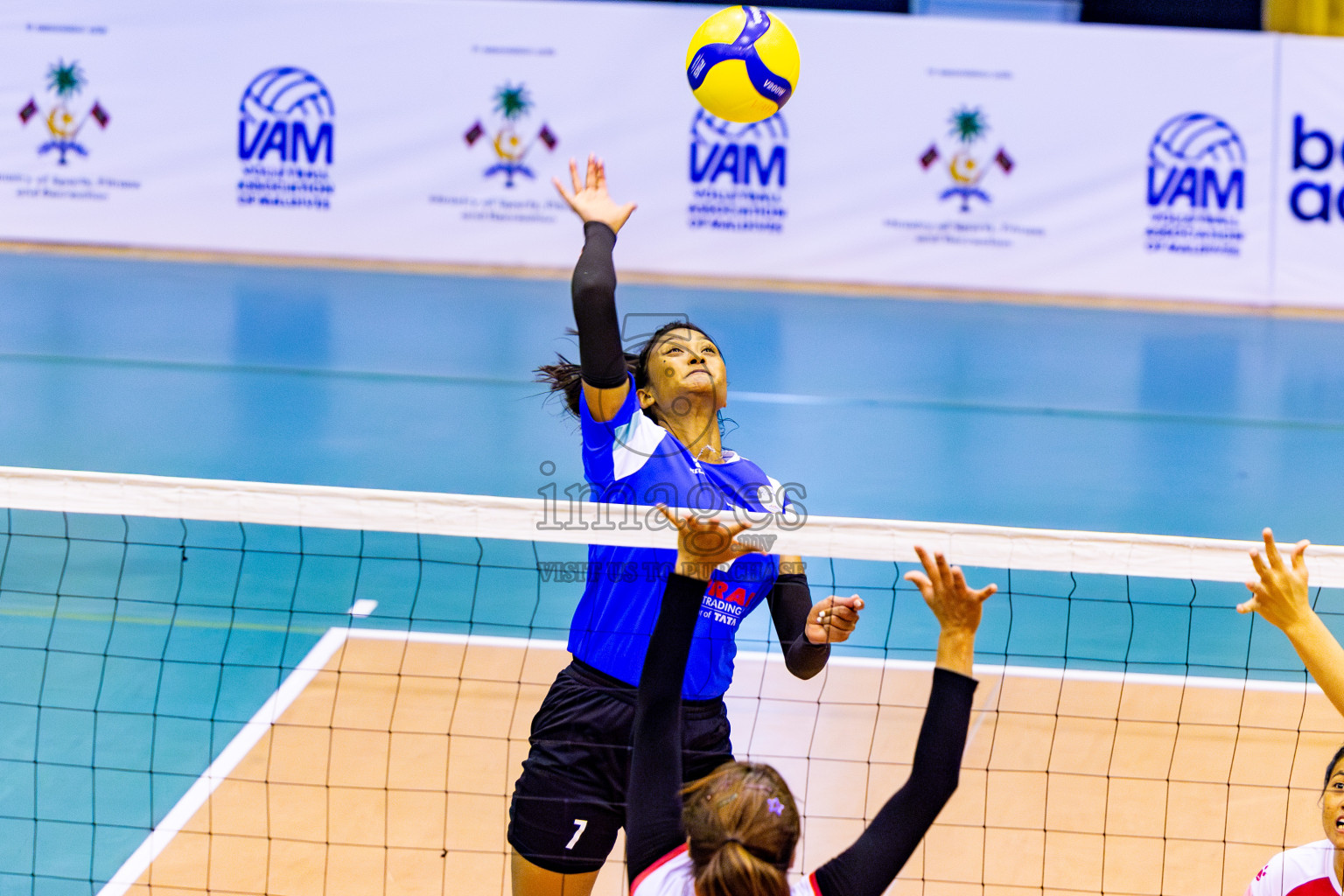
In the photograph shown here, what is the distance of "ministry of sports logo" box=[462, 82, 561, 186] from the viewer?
1491 centimetres

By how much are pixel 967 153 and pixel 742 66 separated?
371 inches

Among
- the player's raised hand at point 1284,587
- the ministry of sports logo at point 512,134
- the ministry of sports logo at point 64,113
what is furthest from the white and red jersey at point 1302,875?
the ministry of sports logo at point 64,113

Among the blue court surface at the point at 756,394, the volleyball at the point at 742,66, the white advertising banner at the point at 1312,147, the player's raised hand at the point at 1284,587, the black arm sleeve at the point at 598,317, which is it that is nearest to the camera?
the player's raised hand at the point at 1284,587

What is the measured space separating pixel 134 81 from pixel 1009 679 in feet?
43.0

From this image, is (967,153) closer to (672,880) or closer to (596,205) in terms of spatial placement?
(596,205)

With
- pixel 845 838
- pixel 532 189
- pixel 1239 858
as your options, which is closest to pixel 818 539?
pixel 845 838

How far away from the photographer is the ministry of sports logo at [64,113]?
15.2m

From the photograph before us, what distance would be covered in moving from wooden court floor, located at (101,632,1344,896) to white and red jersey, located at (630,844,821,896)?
64.6 inches

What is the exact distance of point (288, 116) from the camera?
1508 centimetres

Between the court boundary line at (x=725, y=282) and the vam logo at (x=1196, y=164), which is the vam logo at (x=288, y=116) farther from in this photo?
the vam logo at (x=1196, y=164)

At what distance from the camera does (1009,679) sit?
6117mm

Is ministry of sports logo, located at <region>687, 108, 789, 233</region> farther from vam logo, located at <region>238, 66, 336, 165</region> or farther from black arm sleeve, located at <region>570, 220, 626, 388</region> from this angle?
black arm sleeve, located at <region>570, 220, 626, 388</region>

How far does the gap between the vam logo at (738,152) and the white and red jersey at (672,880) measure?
1306cm

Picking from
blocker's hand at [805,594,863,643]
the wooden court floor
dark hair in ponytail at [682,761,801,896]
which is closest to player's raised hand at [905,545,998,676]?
dark hair in ponytail at [682,761,801,896]
